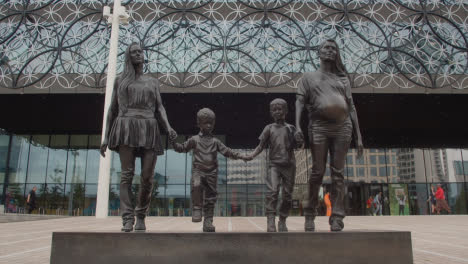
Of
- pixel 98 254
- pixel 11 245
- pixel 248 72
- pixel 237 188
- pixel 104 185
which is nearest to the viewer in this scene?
pixel 98 254

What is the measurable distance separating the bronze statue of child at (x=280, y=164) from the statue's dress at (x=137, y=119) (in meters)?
1.39

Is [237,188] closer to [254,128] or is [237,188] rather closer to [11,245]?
[254,128]

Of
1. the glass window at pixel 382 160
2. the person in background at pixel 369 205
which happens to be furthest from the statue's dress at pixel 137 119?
the glass window at pixel 382 160

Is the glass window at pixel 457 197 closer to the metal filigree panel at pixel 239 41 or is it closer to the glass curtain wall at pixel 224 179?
the glass curtain wall at pixel 224 179

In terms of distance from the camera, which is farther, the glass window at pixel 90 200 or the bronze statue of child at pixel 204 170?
the glass window at pixel 90 200

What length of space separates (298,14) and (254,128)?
8688 mm

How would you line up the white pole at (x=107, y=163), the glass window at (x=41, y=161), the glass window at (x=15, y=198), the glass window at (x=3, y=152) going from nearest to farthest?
the white pole at (x=107, y=163) < the glass window at (x=15, y=198) < the glass window at (x=41, y=161) < the glass window at (x=3, y=152)

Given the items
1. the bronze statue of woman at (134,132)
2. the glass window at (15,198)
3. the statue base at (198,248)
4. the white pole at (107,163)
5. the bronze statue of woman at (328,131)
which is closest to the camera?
the statue base at (198,248)

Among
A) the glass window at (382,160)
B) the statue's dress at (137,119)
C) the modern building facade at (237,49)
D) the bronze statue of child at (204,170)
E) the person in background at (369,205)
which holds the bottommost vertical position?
the person in background at (369,205)

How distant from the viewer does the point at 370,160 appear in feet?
82.3

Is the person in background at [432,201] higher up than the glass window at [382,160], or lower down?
lower down

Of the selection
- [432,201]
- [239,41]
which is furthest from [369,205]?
[239,41]

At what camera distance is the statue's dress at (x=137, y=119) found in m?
4.90

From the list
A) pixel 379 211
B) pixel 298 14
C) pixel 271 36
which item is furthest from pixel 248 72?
pixel 379 211
